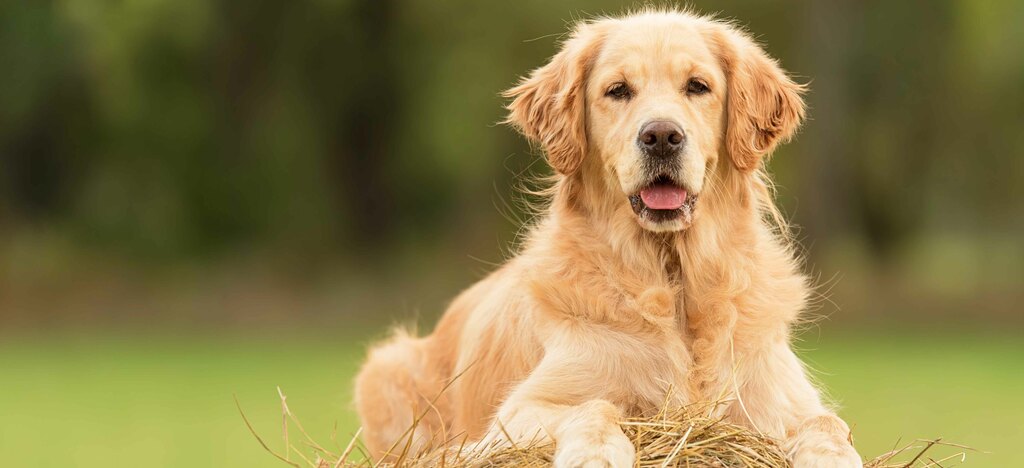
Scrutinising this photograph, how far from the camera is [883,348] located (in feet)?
51.8

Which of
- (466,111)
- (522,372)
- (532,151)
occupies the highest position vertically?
(466,111)

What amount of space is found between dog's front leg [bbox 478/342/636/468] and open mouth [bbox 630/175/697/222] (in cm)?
64

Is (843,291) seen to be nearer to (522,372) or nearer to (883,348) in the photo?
(883,348)

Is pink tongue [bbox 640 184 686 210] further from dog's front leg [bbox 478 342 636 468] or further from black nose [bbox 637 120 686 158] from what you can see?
dog's front leg [bbox 478 342 636 468]

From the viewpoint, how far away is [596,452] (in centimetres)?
414

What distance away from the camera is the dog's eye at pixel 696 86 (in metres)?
5.07

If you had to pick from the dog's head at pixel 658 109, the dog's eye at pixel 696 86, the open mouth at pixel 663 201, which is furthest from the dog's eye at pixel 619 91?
the open mouth at pixel 663 201

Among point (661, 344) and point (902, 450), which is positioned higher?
point (661, 344)

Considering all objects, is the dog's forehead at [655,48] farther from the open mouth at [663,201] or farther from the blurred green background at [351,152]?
the blurred green background at [351,152]

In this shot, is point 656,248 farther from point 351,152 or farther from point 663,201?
point 351,152

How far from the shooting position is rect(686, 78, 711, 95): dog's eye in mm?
5066

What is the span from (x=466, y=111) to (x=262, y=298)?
4.38 meters

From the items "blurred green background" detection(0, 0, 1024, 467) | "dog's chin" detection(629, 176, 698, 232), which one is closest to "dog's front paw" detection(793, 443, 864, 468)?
"dog's chin" detection(629, 176, 698, 232)

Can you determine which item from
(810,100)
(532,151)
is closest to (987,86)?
(810,100)
